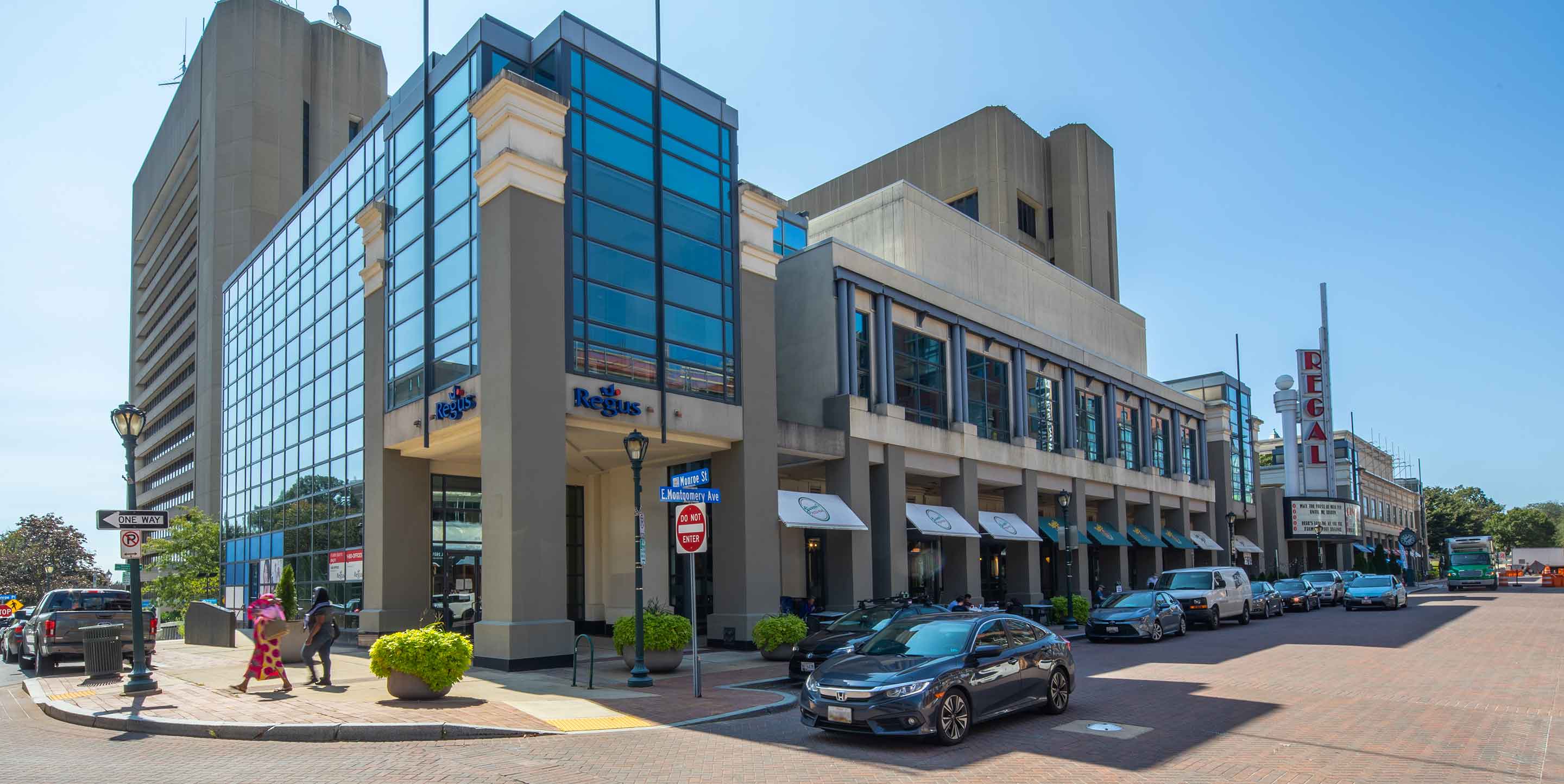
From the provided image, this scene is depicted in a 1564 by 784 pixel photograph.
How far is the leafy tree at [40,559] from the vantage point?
7694 cm

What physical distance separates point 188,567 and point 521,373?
1372 inches

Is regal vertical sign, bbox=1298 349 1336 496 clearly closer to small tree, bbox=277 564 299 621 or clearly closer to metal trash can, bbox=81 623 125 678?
small tree, bbox=277 564 299 621

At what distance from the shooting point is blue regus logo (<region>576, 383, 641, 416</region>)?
22.4 m

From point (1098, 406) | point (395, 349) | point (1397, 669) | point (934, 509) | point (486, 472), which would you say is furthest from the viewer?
point (1098, 406)

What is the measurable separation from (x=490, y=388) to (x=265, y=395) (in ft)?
69.7

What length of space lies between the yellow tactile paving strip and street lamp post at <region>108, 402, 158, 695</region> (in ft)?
25.0

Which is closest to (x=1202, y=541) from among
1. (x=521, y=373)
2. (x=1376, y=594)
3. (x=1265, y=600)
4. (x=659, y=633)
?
(x=1376, y=594)

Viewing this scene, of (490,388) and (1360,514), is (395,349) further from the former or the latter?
(1360,514)

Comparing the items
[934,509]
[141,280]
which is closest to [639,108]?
[934,509]

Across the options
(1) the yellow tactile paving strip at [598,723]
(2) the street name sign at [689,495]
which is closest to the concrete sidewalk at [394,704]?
(1) the yellow tactile paving strip at [598,723]

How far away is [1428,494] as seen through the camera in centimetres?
13862

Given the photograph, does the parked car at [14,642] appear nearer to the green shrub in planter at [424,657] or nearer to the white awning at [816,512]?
the green shrub in planter at [424,657]

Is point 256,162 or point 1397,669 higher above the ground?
point 256,162

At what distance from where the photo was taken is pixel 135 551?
55.9 ft
